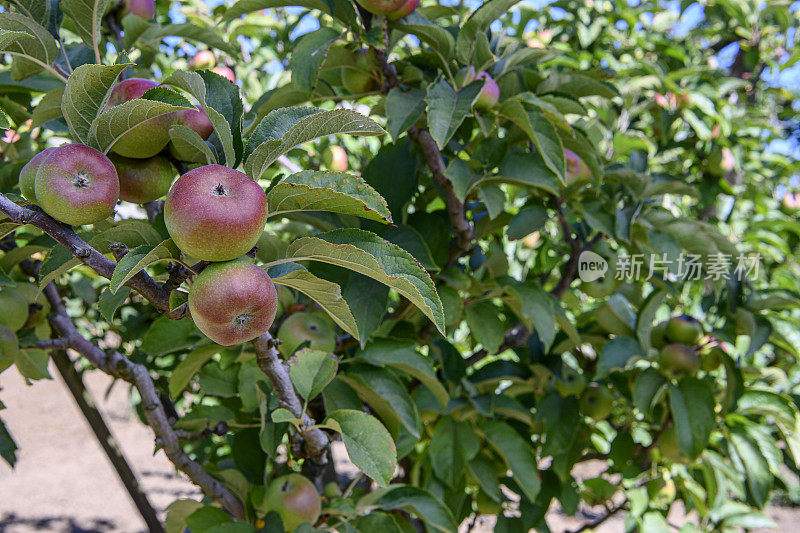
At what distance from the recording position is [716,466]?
1.58 metres

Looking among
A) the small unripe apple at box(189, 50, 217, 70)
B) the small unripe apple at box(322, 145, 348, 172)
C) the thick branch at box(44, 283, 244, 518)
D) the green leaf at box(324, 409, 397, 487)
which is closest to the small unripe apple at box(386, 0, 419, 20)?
the green leaf at box(324, 409, 397, 487)

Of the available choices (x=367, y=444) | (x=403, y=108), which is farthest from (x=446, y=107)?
(x=367, y=444)

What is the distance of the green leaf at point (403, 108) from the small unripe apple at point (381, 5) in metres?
0.11

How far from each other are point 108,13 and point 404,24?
0.61m

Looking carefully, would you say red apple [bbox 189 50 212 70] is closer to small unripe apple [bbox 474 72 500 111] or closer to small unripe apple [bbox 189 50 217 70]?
small unripe apple [bbox 189 50 217 70]

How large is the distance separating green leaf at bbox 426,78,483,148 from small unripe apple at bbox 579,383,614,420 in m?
0.84

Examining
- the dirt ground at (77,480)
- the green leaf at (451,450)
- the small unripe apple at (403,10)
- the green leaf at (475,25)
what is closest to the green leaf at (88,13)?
the small unripe apple at (403,10)

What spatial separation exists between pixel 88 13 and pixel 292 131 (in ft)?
1.38

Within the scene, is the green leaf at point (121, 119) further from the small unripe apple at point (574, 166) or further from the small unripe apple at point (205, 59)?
the small unripe apple at point (205, 59)

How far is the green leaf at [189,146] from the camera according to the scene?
616mm

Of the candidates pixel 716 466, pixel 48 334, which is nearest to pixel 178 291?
pixel 48 334

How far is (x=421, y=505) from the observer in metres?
1.02

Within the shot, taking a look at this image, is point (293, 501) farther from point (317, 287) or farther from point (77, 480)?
point (77, 480)

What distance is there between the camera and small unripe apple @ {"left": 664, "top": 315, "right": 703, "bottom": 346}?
143 centimetres
